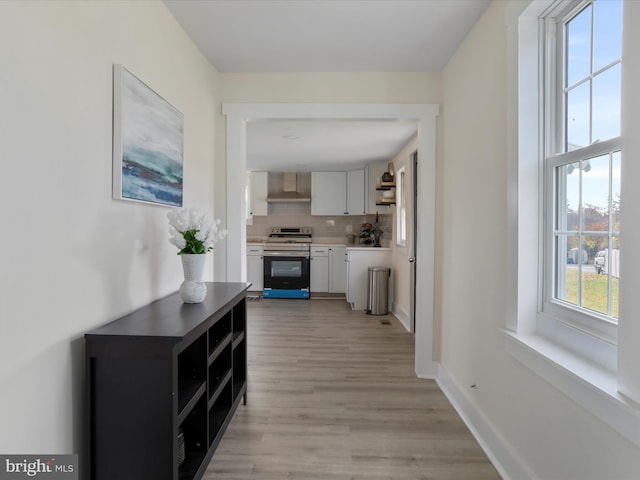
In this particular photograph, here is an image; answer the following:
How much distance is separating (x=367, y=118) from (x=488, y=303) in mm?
1735

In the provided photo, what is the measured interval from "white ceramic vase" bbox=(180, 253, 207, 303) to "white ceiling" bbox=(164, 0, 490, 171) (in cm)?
145

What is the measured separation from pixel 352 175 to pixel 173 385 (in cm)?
581

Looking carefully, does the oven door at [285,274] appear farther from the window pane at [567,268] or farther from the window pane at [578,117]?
the window pane at [578,117]

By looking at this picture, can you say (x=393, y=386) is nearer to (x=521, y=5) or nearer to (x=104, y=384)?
(x=104, y=384)

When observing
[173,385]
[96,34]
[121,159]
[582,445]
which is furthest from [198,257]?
[582,445]

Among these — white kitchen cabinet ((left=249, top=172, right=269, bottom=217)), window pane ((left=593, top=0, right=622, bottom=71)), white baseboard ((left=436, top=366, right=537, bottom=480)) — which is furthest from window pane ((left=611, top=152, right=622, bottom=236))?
white kitchen cabinet ((left=249, top=172, right=269, bottom=217))

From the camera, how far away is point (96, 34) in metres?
1.54

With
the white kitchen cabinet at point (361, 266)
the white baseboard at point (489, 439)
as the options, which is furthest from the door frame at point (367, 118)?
the white kitchen cabinet at point (361, 266)

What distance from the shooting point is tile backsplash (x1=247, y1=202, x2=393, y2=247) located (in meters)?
7.27

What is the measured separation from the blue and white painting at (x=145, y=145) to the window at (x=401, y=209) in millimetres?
3310

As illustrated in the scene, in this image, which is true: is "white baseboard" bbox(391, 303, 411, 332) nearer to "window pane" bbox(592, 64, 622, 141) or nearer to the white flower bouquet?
the white flower bouquet

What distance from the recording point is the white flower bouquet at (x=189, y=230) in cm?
Answer: 195

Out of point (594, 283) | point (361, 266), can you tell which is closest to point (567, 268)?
point (594, 283)

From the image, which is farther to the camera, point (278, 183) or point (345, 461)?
point (278, 183)
